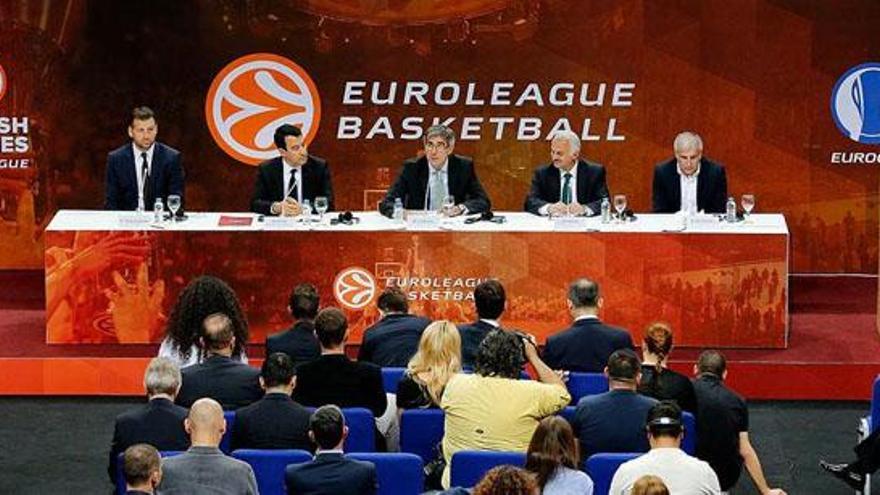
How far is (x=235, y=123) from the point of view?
41.5 ft

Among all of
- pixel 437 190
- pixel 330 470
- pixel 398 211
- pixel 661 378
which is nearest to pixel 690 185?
pixel 437 190

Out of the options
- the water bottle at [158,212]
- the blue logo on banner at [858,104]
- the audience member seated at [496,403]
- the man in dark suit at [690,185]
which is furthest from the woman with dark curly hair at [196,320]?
Result: the blue logo on banner at [858,104]

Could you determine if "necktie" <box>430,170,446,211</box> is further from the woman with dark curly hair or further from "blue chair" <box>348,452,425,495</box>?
"blue chair" <box>348,452,425,495</box>

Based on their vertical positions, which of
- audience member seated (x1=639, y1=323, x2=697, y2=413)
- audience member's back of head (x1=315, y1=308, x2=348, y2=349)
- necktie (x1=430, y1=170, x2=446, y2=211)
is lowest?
audience member seated (x1=639, y1=323, x2=697, y2=413)

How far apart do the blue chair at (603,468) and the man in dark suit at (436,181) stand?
417 cm

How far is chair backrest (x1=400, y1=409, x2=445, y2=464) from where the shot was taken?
7.75 m

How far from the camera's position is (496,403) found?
7.46 m

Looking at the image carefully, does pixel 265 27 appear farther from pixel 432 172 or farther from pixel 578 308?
pixel 578 308

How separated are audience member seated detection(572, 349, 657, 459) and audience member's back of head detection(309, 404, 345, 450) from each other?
44.7 inches

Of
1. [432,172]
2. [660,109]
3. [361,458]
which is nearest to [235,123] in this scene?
[432,172]

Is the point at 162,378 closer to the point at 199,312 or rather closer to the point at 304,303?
the point at 199,312

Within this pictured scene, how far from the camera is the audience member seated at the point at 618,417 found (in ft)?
24.6

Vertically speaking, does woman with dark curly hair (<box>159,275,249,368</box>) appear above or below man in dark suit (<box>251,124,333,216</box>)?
below

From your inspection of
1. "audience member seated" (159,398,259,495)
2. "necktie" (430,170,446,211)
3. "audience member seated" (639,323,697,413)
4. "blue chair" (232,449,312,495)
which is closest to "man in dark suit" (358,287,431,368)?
"audience member seated" (639,323,697,413)
